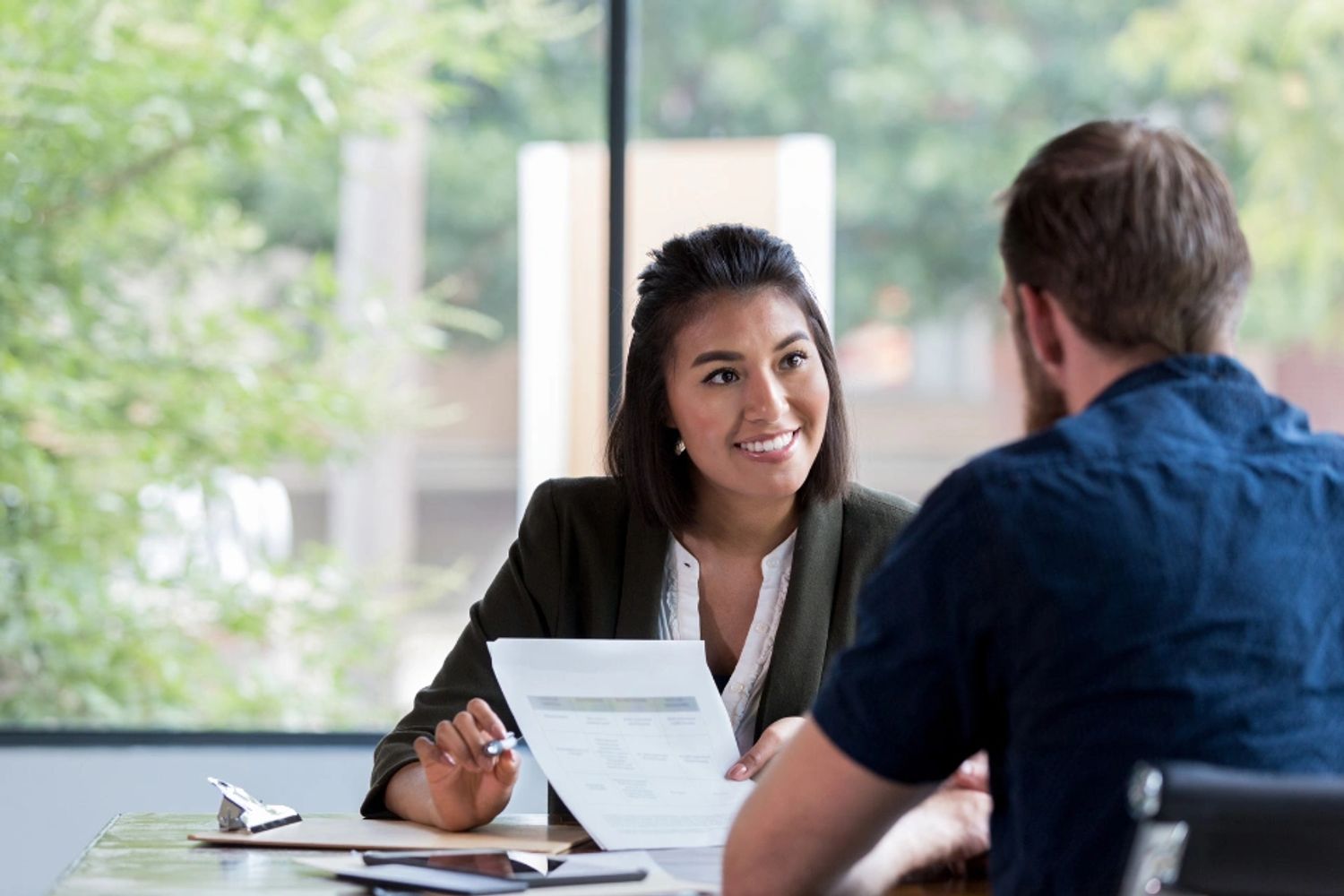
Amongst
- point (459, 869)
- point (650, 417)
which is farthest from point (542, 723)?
point (650, 417)

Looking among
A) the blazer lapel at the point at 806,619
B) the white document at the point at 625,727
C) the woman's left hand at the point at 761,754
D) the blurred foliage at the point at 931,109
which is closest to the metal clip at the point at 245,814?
the white document at the point at 625,727

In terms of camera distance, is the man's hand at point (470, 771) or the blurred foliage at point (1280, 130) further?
the blurred foliage at point (1280, 130)

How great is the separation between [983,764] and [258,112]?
285cm

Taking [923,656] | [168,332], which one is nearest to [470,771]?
[923,656]

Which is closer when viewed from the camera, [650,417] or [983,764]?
[983,764]

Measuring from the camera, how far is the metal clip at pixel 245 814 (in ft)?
5.67

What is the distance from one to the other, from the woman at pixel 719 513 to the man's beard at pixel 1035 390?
73cm

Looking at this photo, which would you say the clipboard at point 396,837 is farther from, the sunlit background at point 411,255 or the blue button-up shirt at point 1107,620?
the sunlit background at point 411,255

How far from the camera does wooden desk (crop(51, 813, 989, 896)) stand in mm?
1486

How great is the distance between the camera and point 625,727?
1.73 meters

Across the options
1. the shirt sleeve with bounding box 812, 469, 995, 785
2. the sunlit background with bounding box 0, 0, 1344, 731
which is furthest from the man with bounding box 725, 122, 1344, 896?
the sunlit background with bounding box 0, 0, 1344, 731

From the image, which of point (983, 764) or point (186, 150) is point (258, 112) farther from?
point (983, 764)

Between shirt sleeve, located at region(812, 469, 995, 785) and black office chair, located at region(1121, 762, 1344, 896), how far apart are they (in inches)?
7.8

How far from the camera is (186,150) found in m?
4.01
